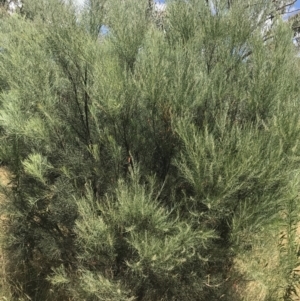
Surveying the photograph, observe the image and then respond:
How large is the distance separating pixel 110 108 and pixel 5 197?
1.56m

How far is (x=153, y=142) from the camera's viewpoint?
3508mm

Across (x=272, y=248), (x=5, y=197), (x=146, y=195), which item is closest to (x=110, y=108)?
(x=146, y=195)

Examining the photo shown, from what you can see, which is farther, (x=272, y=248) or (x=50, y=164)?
(x=272, y=248)

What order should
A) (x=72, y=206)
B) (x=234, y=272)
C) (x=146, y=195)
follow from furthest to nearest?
(x=234, y=272) → (x=72, y=206) → (x=146, y=195)

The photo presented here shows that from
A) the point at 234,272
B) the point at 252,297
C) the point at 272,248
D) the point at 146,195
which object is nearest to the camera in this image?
the point at 146,195

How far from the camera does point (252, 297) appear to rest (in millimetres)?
4176

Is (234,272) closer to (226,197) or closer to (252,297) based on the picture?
(252,297)

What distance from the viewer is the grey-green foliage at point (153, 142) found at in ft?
9.73

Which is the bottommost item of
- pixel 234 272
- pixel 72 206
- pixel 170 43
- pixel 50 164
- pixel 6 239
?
pixel 234 272

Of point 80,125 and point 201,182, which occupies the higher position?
point 80,125

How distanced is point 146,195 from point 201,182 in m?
0.45

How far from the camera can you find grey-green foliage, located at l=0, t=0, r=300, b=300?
296 centimetres

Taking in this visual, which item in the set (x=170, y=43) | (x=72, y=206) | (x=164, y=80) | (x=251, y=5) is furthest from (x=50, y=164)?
A: (x=251, y=5)

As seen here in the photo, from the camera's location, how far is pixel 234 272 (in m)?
3.89
